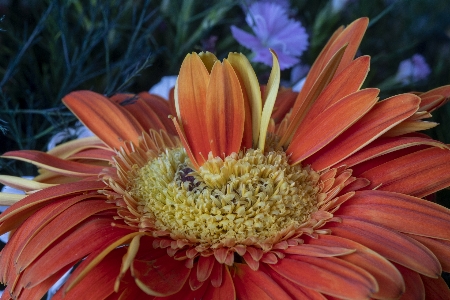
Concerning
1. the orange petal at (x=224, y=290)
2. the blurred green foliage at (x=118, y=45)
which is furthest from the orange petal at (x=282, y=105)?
the orange petal at (x=224, y=290)

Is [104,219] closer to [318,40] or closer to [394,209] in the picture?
[394,209]

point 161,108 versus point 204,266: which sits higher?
point 161,108

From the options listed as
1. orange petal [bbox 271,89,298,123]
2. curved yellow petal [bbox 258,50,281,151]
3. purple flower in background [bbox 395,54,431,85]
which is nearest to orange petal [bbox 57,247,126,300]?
curved yellow petal [bbox 258,50,281,151]

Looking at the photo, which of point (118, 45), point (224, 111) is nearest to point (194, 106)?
point (224, 111)

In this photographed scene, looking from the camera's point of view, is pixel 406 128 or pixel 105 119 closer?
pixel 406 128

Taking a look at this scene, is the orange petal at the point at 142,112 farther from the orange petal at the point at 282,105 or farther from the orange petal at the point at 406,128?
the orange petal at the point at 406,128

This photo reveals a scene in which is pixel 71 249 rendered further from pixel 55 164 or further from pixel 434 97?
pixel 434 97

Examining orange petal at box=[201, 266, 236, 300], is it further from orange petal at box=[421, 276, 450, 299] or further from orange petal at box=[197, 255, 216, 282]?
orange petal at box=[421, 276, 450, 299]

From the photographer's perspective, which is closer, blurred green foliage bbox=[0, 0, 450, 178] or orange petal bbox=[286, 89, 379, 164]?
orange petal bbox=[286, 89, 379, 164]
